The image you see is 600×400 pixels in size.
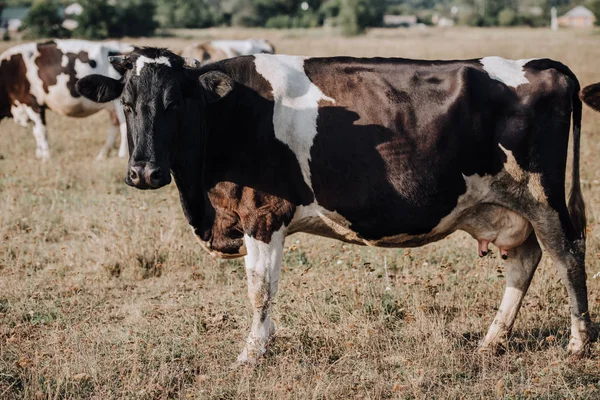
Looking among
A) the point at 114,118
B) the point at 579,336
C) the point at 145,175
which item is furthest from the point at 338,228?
the point at 114,118

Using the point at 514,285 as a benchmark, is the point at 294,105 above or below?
above

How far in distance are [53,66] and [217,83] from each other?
935 cm

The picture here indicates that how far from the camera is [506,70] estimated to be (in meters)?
5.32

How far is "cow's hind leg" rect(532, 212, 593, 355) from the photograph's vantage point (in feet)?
17.5

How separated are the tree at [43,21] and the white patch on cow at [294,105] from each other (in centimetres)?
4906

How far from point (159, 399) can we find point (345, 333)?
1.54 meters

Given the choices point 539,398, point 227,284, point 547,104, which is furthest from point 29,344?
point 547,104

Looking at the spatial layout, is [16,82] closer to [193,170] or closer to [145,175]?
[193,170]

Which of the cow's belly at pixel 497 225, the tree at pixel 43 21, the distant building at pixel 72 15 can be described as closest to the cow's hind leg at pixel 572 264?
the cow's belly at pixel 497 225

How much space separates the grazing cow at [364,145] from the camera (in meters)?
5.14

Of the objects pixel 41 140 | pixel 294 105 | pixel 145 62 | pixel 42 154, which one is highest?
pixel 145 62

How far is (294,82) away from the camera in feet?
17.4

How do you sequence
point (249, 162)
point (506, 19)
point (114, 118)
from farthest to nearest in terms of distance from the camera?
point (506, 19)
point (114, 118)
point (249, 162)

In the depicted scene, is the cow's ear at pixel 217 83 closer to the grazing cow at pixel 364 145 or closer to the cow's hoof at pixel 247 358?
the grazing cow at pixel 364 145
